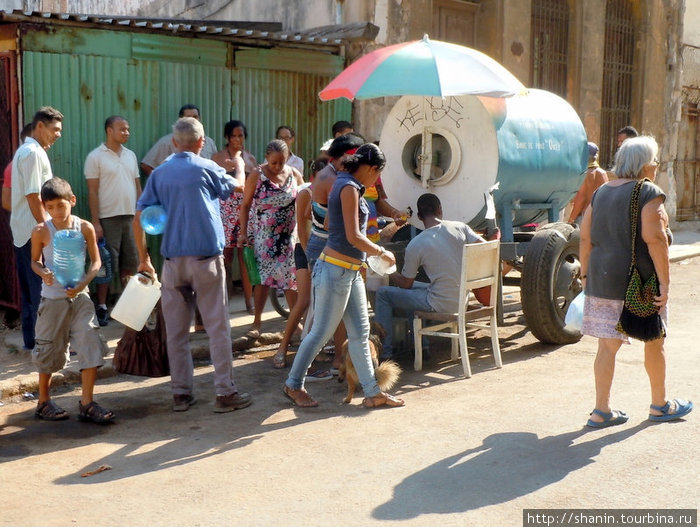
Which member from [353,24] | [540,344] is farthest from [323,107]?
[540,344]

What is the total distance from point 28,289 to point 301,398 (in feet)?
8.66

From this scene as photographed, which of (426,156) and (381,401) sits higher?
(426,156)

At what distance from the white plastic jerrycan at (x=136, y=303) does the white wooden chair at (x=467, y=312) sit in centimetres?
207

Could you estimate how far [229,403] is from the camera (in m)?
5.60

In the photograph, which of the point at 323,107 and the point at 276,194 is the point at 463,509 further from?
the point at 323,107

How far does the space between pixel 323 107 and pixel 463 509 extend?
7.09 metres

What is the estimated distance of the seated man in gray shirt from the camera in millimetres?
6527

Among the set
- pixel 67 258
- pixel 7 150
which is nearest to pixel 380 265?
pixel 67 258

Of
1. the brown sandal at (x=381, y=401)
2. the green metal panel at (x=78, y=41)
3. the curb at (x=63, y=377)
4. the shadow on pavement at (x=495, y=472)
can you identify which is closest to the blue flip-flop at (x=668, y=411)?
the shadow on pavement at (x=495, y=472)

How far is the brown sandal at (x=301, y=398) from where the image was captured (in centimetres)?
567

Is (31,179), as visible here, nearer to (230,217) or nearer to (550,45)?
(230,217)

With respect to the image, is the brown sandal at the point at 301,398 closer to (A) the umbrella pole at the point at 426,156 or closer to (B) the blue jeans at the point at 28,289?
(B) the blue jeans at the point at 28,289

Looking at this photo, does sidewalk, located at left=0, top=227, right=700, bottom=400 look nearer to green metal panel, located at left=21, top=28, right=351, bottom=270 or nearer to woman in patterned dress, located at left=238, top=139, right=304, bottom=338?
woman in patterned dress, located at left=238, top=139, right=304, bottom=338

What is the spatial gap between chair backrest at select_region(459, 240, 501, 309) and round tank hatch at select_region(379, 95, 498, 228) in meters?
0.65
